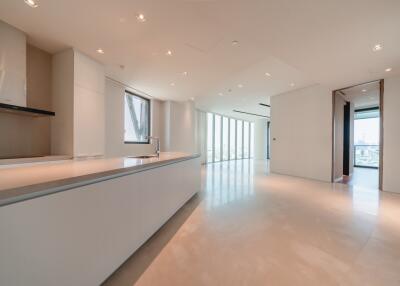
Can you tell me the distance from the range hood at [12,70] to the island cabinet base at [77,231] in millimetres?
2430

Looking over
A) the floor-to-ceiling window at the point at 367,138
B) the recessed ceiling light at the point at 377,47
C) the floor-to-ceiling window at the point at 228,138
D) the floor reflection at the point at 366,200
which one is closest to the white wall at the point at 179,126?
the floor-to-ceiling window at the point at 228,138

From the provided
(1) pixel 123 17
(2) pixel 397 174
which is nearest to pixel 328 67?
(2) pixel 397 174

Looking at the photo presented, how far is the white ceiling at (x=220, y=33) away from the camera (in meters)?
2.26

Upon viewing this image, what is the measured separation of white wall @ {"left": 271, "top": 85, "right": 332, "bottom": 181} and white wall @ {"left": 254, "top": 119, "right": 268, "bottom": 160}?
229 inches

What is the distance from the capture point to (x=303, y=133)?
605cm

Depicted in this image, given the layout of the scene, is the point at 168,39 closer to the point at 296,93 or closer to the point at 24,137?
the point at 24,137

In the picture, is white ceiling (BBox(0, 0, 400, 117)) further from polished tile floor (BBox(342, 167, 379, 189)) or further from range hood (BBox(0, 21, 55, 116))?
polished tile floor (BBox(342, 167, 379, 189))

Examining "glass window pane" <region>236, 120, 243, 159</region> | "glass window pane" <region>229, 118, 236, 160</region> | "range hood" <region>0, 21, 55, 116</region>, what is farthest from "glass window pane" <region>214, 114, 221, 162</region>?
"range hood" <region>0, 21, 55, 116</region>

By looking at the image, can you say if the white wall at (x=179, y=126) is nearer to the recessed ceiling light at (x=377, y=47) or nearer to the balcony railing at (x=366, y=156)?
the recessed ceiling light at (x=377, y=47)

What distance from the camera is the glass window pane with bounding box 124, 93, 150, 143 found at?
619cm

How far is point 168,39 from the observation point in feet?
9.91

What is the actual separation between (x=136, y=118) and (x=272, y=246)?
611 centimetres

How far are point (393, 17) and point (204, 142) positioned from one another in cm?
833

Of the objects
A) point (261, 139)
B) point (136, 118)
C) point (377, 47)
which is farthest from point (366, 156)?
point (136, 118)
